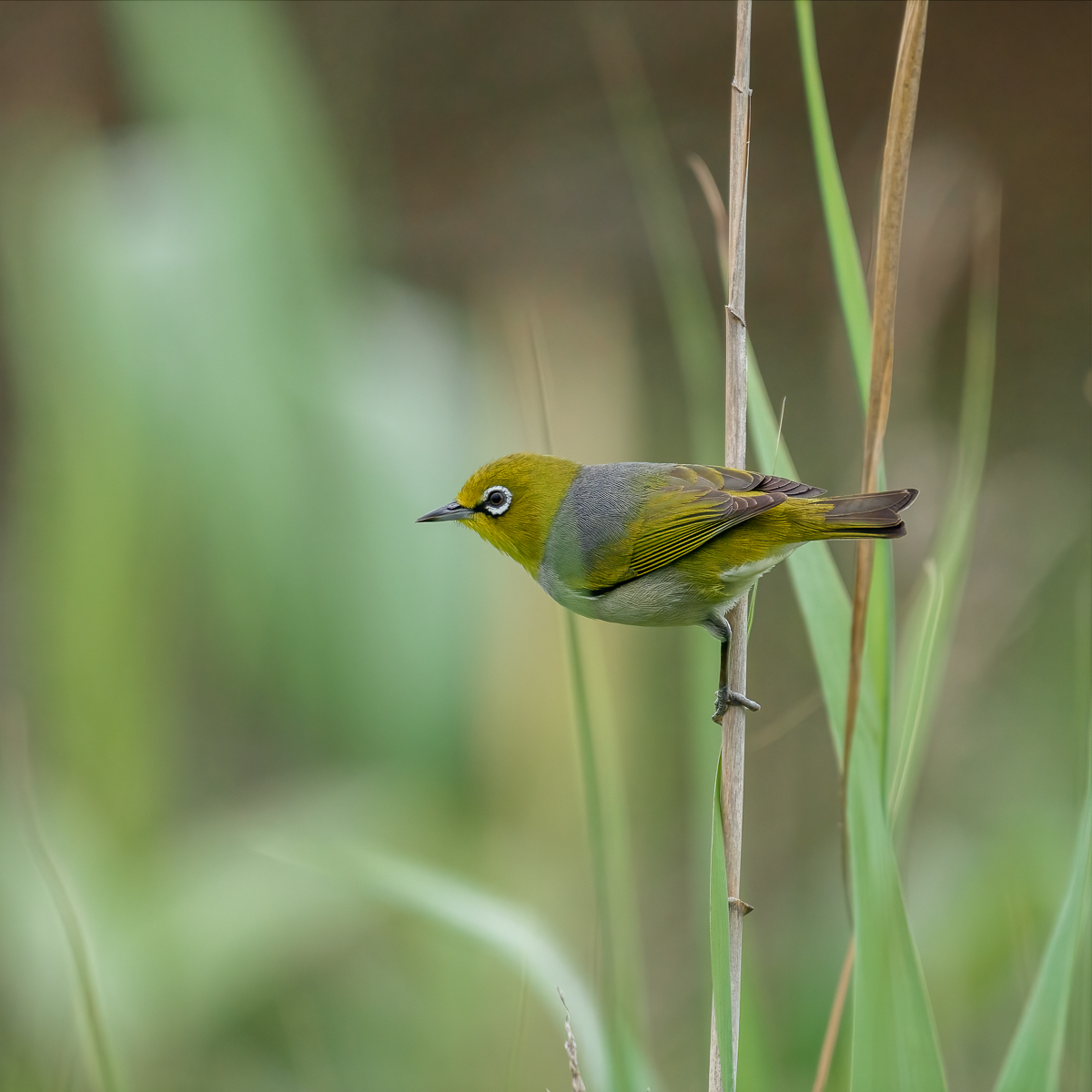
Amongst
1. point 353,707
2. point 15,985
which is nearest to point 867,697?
point 353,707

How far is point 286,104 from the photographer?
9.05ft

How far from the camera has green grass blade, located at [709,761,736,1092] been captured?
3.25 ft

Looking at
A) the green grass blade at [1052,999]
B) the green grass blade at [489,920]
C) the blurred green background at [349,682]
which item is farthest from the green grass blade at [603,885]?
the green grass blade at [1052,999]

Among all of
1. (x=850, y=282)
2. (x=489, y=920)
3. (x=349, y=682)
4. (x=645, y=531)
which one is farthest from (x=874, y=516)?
(x=349, y=682)

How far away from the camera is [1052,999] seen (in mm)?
969

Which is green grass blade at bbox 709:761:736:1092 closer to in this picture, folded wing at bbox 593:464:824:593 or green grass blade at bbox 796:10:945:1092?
green grass blade at bbox 796:10:945:1092

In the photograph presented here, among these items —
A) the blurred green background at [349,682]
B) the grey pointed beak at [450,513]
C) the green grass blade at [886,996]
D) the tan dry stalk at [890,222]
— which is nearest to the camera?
the green grass blade at [886,996]

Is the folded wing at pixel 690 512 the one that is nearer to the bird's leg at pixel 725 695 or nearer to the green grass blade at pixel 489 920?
the bird's leg at pixel 725 695

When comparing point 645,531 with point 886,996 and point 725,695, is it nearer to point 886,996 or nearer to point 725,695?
point 725,695

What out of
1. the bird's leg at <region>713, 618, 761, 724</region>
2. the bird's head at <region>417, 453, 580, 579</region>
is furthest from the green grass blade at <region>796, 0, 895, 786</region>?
the bird's head at <region>417, 453, 580, 579</region>

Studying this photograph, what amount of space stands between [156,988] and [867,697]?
1.57 m

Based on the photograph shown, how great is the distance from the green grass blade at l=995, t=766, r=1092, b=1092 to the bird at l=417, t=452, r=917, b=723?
606 mm

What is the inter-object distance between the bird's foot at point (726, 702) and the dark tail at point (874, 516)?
24cm

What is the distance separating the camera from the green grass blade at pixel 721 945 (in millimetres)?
989
